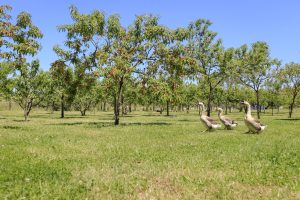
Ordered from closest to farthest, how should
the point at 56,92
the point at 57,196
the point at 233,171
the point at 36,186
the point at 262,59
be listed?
the point at 57,196, the point at 36,186, the point at 233,171, the point at 262,59, the point at 56,92

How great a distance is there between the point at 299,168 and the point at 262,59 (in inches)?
2012

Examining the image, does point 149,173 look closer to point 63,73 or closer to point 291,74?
point 63,73

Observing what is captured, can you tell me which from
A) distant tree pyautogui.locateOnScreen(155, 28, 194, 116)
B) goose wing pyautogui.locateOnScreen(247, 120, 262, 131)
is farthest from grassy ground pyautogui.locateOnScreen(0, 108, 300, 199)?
distant tree pyautogui.locateOnScreen(155, 28, 194, 116)

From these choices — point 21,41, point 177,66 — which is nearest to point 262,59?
point 177,66

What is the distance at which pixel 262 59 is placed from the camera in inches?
2376

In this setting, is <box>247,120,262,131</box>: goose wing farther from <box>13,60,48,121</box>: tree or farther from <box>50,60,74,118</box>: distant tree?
<box>13,60,48,121</box>: tree

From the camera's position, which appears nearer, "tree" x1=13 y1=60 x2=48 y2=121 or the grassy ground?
the grassy ground

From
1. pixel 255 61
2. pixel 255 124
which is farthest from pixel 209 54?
pixel 255 124

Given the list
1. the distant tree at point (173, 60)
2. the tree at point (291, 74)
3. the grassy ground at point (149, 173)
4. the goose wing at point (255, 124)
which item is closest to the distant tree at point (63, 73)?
the distant tree at point (173, 60)

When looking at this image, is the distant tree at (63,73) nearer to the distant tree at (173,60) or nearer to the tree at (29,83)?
the distant tree at (173,60)

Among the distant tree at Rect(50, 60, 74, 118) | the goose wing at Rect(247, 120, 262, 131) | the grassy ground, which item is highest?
the distant tree at Rect(50, 60, 74, 118)

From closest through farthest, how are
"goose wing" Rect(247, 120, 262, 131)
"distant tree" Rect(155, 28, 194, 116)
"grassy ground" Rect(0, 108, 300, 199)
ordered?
"grassy ground" Rect(0, 108, 300, 199)
"goose wing" Rect(247, 120, 262, 131)
"distant tree" Rect(155, 28, 194, 116)

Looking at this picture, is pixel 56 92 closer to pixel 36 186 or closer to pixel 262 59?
pixel 262 59

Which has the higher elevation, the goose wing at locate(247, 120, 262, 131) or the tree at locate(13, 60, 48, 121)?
the tree at locate(13, 60, 48, 121)
